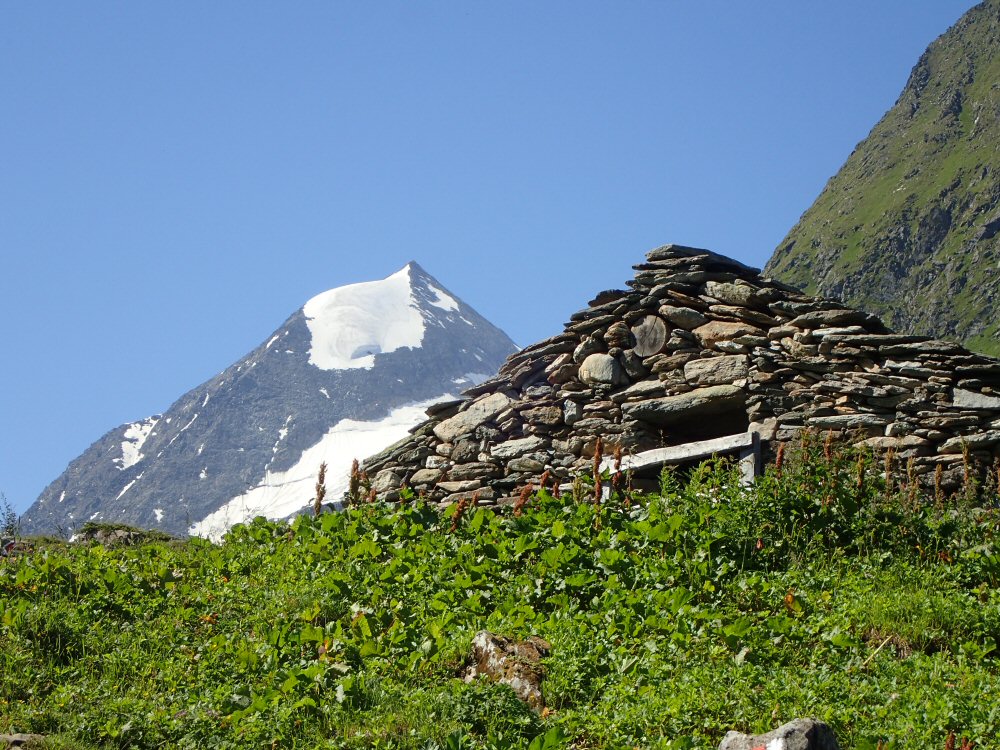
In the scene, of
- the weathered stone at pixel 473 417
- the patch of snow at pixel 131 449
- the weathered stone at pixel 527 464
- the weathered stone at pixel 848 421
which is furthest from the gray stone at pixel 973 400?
the patch of snow at pixel 131 449

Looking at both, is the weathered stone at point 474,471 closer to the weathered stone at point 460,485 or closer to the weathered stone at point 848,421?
the weathered stone at point 460,485

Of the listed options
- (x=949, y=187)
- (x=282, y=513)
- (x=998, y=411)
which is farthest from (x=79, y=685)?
(x=282, y=513)

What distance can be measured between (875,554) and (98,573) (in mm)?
6199

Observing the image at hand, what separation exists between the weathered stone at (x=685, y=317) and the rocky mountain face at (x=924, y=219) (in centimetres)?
3115

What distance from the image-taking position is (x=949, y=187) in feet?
218

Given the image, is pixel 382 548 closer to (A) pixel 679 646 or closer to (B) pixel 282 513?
(A) pixel 679 646

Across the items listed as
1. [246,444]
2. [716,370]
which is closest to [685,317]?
[716,370]

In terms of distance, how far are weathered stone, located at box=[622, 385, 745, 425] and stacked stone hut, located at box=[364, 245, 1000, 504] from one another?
0.05 feet

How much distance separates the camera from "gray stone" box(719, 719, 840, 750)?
4.32m

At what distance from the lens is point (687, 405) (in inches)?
446

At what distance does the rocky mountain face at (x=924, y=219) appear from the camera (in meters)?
54.9

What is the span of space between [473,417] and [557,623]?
5.95m

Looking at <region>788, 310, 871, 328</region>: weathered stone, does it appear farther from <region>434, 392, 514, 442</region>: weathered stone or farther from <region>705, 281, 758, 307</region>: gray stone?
<region>434, 392, 514, 442</region>: weathered stone

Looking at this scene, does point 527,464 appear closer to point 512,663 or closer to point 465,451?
point 465,451
